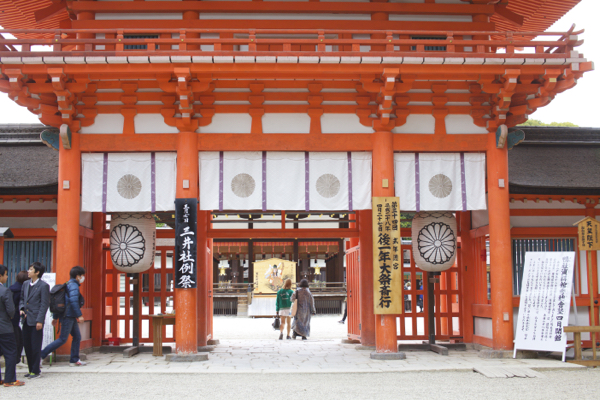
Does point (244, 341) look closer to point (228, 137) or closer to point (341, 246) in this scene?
point (228, 137)

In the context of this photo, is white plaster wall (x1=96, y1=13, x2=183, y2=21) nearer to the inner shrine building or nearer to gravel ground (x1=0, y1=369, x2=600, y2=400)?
the inner shrine building

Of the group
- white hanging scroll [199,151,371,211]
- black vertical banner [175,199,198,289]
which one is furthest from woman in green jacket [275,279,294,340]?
black vertical banner [175,199,198,289]

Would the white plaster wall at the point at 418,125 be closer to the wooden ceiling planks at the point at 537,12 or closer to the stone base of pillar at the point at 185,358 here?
the wooden ceiling planks at the point at 537,12

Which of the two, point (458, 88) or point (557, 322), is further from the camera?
point (458, 88)

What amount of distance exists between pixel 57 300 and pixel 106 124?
129 inches

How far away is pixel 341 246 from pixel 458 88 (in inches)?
751

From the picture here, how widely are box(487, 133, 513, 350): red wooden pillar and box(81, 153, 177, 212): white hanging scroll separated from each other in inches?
226

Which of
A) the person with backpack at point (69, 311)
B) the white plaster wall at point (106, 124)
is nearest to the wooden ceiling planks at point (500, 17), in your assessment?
the white plaster wall at point (106, 124)

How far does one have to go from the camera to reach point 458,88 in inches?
410

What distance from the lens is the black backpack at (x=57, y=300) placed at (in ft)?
29.4

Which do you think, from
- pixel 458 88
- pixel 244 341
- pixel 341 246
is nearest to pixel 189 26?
pixel 458 88

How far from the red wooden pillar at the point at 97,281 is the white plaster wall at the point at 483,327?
7.59m

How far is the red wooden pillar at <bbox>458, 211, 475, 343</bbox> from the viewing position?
1165cm

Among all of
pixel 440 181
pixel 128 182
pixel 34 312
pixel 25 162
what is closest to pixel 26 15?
pixel 25 162
